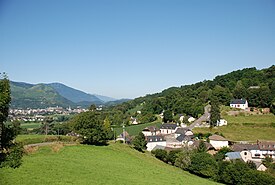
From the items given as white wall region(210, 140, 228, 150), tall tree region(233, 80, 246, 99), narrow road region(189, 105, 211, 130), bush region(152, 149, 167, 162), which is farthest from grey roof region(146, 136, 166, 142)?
tall tree region(233, 80, 246, 99)

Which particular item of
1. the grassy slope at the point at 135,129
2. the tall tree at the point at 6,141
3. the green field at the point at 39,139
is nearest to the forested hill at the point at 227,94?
the grassy slope at the point at 135,129

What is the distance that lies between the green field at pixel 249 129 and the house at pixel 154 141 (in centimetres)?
639

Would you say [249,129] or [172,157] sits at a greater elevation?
[249,129]

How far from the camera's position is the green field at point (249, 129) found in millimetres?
41450

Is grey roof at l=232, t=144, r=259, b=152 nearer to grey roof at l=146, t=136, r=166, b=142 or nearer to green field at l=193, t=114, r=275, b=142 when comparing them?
green field at l=193, t=114, r=275, b=142

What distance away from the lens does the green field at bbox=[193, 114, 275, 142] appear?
41450mm

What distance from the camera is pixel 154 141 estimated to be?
43781 mm

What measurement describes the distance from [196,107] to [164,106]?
12.8 metres

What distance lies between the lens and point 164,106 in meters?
70.2

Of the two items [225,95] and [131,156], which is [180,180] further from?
[225,95]

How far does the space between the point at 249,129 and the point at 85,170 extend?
34617mm

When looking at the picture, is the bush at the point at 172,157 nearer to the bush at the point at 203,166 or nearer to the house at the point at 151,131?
the bush at the point at 203,166

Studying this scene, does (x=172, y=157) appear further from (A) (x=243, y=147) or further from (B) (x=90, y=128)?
(A) (x=243, y=147)

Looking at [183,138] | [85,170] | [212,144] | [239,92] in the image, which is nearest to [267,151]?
[212,144]
